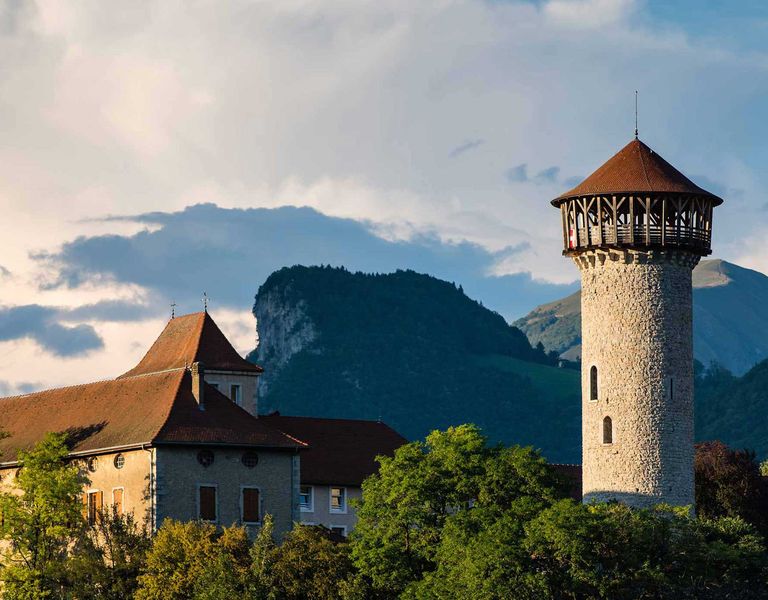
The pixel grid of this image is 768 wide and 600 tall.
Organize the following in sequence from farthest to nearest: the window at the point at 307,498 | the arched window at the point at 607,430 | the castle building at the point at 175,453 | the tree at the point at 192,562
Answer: the window at the point at 307,498
the arched window at the point at 607,430
the castle building at the point at 175,453
the tree at the point at 192,562

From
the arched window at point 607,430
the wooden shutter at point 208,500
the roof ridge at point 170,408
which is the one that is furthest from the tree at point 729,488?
the roof ridge at point 170,408

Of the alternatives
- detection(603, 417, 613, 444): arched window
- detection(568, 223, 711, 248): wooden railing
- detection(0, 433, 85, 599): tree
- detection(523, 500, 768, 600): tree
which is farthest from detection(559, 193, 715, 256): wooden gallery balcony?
detection(0, 433, 85, 599): tree

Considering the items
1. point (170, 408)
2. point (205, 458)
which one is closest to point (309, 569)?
point (205, 458)

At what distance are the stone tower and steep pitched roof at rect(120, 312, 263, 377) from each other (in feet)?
62.7

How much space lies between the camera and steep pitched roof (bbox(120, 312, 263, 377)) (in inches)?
3533

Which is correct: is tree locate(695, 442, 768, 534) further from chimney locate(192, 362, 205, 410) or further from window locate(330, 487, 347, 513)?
chimney locate(192, 362, 205, 410)

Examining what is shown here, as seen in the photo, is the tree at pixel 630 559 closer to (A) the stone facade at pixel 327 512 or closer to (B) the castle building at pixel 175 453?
(B) the castle building at pixel 175 453

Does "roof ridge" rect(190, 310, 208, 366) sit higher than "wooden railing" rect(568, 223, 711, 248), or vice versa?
"wooden railing" rect(568, 223, 711, 248)

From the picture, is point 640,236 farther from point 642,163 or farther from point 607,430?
point 607,430

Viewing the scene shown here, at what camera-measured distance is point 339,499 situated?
308ft

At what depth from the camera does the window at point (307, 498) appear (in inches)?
3661

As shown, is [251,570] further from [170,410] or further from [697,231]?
[697,231]

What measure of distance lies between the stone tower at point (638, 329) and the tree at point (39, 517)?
2010cm

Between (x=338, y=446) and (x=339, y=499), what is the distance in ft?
11.9
